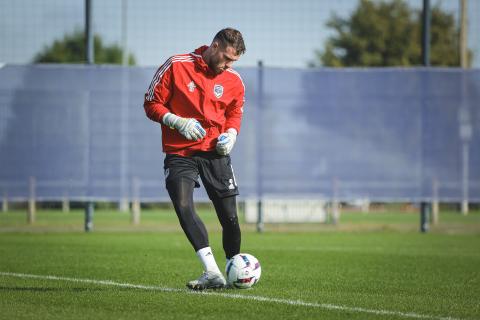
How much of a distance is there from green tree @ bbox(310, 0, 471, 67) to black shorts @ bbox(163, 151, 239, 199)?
104 ft

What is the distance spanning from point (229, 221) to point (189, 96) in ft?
3.47

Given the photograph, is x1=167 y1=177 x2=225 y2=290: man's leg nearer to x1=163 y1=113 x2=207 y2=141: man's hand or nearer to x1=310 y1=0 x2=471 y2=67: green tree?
x1=163 y1=113 x2=207 y2=141: man's hand

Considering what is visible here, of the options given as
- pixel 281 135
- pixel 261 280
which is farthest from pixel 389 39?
pixel 261 280

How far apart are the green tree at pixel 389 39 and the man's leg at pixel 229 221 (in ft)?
104

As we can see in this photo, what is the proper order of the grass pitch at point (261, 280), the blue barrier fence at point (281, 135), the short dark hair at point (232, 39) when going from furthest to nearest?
the blue barrier fence at point (281, 135), the short dark hair at point (232, 39), the grass pitch at point (261, 280)

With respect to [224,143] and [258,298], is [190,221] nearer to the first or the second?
[224,143]

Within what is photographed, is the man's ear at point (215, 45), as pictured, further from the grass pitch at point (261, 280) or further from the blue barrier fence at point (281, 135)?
the blue barrier fence at point (281, 135)

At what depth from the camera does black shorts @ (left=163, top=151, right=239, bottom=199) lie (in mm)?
7398

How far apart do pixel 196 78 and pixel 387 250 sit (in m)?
6.11

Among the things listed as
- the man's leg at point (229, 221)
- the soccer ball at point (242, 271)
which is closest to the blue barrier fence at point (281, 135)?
the man's leg at point (229, 221)

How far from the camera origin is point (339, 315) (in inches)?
241

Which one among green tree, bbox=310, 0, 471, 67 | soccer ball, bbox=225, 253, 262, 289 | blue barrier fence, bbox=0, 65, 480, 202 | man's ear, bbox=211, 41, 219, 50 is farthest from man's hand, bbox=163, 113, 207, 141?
green tree, bbox=310, 0, 471, 67

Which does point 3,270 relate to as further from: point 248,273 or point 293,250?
point 293,250

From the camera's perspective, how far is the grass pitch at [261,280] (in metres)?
6.32
